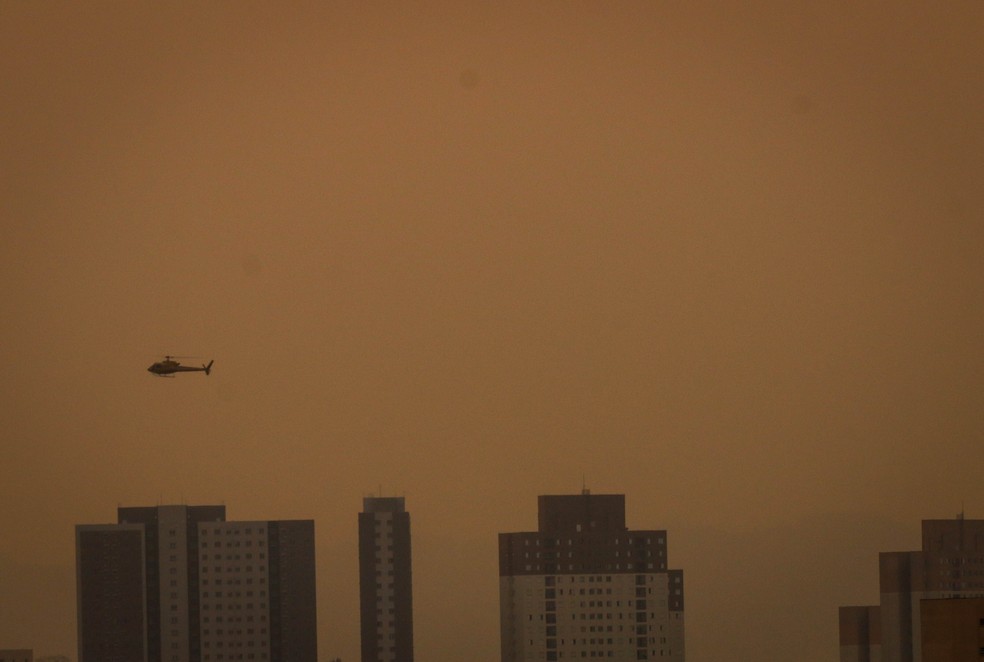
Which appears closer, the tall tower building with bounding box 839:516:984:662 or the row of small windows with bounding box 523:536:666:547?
the tall tower building with bounding box 839:516:984:662

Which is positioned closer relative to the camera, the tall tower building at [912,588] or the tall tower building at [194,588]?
the tall tower building at [912,588]

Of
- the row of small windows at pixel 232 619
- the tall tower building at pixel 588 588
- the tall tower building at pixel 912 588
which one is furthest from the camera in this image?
the row of small windows at pixel 232 619

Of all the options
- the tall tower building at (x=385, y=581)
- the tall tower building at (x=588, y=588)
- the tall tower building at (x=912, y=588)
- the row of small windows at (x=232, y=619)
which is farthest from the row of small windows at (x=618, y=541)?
Result: the row of small windows at (x=232, y=619)

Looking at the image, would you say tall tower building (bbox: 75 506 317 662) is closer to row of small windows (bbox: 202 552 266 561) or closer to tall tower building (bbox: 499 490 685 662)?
row of small windows (bbox: 202 552 266 561)

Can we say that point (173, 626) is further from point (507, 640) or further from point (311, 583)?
point (507, 640)

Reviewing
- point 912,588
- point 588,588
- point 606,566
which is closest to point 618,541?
point 606,566

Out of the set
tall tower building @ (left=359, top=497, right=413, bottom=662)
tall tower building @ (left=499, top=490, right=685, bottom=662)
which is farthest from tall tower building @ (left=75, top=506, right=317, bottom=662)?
tall tower building @ (left=499, top=490, right=685, bottom=662)

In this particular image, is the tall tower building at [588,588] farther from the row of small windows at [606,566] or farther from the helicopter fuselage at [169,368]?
the helicopter fuselage at [169,368]
